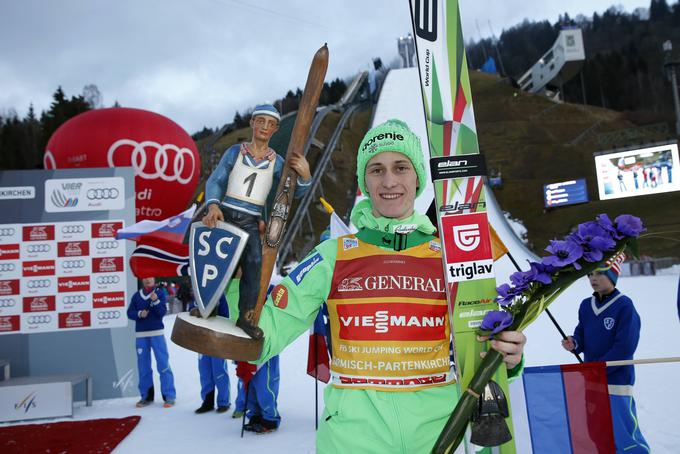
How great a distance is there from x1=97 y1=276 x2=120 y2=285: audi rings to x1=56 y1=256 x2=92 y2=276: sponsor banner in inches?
6.9

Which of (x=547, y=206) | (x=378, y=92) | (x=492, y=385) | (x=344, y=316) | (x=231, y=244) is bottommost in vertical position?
(x=492, y=385)

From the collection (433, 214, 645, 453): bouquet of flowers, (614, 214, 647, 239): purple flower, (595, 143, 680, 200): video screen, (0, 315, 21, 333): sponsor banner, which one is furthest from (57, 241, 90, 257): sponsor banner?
(595, 143, 680, 200): video screen

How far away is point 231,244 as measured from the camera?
5.11 ft

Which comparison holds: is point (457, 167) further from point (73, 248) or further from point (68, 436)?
point (73, 248)

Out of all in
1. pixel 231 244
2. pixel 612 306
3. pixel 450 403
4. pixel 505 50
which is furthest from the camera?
pixel 505 50

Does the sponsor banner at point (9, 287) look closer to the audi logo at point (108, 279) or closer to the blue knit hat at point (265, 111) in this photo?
the audi logo at point (108, 279)

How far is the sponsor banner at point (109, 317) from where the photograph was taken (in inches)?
278

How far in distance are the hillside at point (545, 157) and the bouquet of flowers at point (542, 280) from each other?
24.7m

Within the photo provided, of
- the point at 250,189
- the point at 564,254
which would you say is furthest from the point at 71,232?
the point at 564,254

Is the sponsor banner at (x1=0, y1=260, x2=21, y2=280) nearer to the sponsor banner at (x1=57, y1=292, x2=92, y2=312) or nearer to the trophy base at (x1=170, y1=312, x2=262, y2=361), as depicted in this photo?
the sponsor banner at (x1=57, y1=292, x2=92, y2=312)

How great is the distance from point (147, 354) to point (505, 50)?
9051 cm

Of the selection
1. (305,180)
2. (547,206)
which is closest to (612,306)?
(305,180)

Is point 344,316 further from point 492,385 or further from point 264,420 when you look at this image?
point 264,420

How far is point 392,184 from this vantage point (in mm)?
1789
